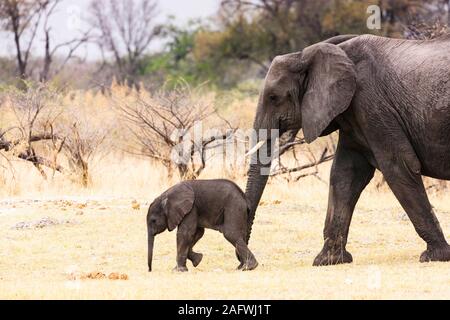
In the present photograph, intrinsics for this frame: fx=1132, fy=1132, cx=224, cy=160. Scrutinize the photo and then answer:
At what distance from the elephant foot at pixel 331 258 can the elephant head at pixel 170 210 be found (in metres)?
1.52

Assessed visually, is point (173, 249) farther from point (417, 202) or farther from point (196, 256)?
point (417, 202)

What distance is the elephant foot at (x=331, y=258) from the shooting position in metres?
11.6

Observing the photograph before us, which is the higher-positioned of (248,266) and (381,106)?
(381,106)

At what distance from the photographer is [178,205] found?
1105 centimetres

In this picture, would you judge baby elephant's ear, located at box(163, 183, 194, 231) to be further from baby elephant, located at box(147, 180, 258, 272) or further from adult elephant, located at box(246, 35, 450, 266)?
adult elephant, located at box(246, 35, 450, 266)

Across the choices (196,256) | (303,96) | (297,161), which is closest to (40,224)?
(196,256)

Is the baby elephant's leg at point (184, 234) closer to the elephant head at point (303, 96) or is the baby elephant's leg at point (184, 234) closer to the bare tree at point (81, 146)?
the elephant head at point (303, 96)

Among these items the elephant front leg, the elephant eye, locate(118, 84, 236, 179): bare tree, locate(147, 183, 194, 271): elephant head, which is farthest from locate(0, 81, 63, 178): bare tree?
the elephant eye

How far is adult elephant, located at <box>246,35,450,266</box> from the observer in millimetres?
10836

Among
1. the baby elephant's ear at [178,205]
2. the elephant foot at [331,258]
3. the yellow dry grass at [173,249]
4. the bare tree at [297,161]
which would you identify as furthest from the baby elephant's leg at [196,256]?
the bare tree at [297,161]

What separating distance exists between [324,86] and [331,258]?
5.97ft
